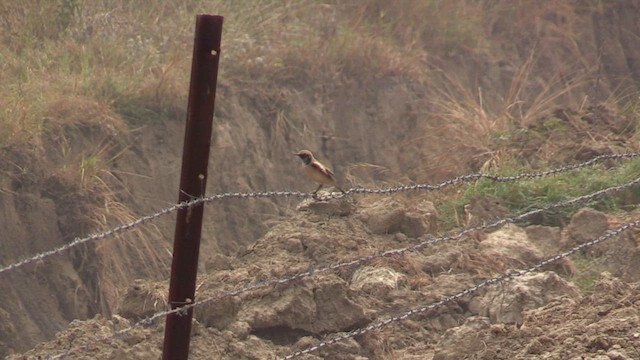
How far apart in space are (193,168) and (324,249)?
12.7 ft

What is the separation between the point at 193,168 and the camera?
4.07 m

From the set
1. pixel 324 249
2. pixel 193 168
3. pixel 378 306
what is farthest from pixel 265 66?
pixel 193 168

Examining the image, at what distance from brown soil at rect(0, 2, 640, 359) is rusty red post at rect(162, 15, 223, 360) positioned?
1970 mm

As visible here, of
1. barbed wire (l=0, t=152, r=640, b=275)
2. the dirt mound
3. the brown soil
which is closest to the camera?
barbed wire (l=0, t=152, r=640, b=275)

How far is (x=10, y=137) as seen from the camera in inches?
357

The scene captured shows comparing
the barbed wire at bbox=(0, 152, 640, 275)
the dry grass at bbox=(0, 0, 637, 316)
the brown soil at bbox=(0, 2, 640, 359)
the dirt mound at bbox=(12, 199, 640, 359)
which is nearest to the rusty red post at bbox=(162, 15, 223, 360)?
the barbed wire at bbox=(0, 152, 640, 275)

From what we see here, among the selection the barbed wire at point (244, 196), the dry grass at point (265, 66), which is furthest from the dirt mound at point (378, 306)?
the dry grass at point (265, 66)

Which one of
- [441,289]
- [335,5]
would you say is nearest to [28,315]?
[441,289]

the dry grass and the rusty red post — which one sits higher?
the rusty red post

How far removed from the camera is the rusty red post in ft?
13.2

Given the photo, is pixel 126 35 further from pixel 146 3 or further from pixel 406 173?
pixel 406 173

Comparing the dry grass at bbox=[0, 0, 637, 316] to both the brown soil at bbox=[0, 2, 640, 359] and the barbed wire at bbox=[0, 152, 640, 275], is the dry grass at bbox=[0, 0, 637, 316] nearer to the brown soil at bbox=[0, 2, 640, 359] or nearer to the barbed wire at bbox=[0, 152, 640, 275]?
the brown soil at bbox=[0, 2, 640, 359]

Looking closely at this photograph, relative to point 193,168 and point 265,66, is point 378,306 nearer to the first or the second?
point 193,168

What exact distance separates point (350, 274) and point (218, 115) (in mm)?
2906
